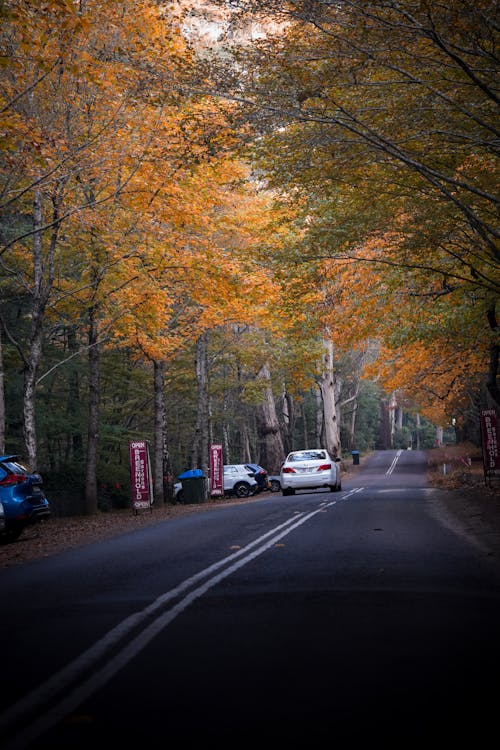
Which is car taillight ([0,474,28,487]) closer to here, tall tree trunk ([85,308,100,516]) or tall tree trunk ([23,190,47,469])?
tall tree trunk ([23,190,47,469])

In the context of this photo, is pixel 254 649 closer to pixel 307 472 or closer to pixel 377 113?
pixel 377 113

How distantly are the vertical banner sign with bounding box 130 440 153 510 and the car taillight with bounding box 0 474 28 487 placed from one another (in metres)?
9.37

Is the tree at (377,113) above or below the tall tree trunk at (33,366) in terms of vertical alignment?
above

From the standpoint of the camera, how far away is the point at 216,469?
109ft

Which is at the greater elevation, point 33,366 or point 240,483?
point 33,366

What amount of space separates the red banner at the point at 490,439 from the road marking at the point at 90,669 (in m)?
18.5

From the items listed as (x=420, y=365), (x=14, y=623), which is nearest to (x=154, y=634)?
(x=14, y=623)

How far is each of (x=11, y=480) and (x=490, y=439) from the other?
16547 mm

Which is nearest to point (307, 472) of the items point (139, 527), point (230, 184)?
point (139, 527)

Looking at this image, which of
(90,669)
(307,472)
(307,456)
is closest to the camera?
(90,669)

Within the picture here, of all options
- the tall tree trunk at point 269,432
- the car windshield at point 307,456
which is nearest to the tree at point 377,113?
the car windshield at point 307,456

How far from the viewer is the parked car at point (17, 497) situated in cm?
1530

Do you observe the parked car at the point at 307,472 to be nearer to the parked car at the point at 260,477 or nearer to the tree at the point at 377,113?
the parked car at the point at 260,477

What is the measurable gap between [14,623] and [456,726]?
444 cm
